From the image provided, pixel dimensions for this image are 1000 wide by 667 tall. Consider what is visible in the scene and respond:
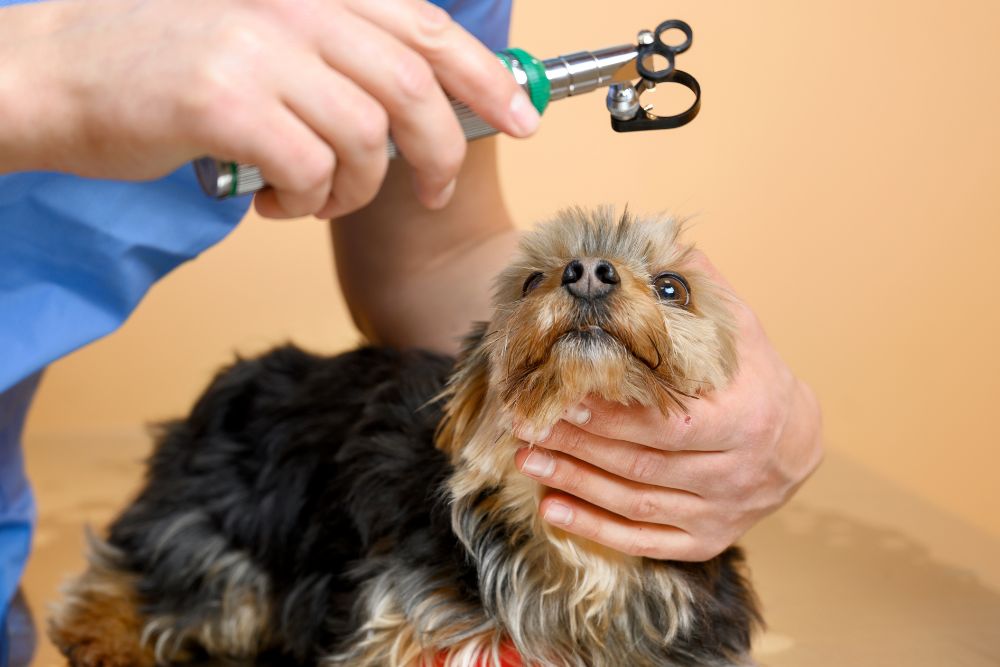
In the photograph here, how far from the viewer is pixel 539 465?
0.96 metres

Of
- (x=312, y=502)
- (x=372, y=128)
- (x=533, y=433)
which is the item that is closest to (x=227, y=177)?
(x=372, y=128)

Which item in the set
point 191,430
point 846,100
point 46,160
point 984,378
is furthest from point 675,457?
point 846,100

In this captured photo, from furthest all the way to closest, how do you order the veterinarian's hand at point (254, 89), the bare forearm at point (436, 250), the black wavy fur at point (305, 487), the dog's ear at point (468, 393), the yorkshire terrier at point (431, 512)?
the bare forearm at point (436, 250), the black wavy fur at point (305, 487), the dog's ear at point (468, 393), the yorkshire terrier at point (431, 512), the veterinarian's hand at point (254, 89)

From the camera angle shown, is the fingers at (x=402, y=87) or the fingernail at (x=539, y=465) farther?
the fingernail at (x=539, y=465)

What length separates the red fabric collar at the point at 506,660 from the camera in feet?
3.52

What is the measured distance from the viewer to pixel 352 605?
3.86 feet

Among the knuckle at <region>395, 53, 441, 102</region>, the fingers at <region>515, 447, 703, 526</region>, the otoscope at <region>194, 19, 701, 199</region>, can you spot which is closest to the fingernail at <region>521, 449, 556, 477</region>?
the fingers at <region>515, 447, 703, 526</region>

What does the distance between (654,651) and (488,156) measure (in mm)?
721

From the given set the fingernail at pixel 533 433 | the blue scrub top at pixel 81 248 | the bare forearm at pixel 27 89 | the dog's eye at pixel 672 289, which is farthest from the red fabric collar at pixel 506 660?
the bare forearm at pixel 27 89

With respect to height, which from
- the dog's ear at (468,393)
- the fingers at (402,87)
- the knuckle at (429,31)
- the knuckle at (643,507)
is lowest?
the knuckle at (643,507)

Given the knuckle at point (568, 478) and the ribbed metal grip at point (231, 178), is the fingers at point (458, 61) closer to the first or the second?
the ribbed metal grip at point (231, 178)

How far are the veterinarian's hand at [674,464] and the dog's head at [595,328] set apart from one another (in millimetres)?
26

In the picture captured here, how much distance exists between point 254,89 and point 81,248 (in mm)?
609

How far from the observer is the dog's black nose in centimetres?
89
